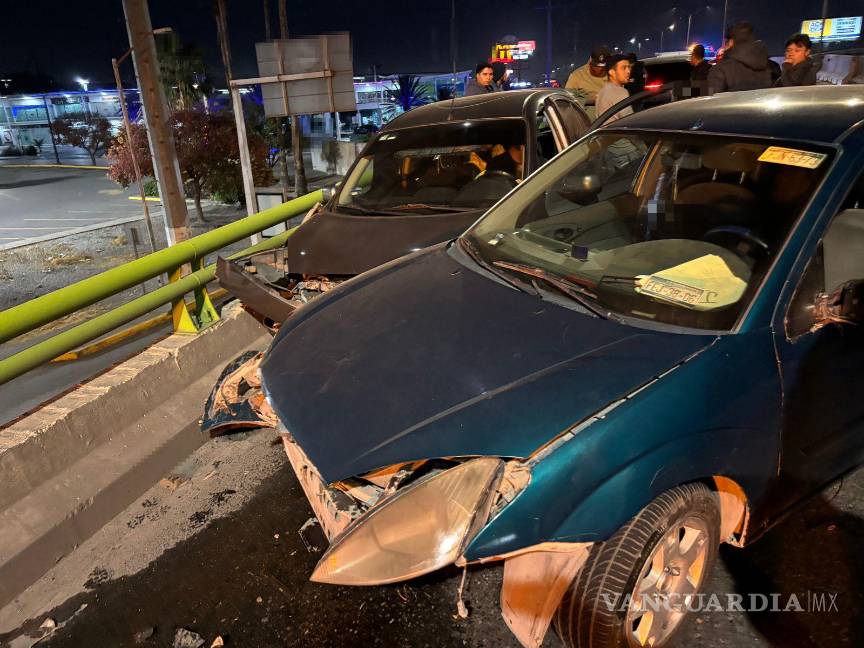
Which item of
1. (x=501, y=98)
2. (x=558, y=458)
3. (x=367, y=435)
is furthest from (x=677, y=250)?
(x=501, y=98)

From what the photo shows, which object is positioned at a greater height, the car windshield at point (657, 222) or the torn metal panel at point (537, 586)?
the car windshield at point (657, 222)

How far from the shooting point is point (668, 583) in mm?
2211

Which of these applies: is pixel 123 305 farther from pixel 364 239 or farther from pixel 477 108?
pixel 477 108

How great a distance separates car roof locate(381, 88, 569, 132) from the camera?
220 inches

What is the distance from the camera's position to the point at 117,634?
8.36 feet

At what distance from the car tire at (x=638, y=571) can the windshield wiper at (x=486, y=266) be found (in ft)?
3.21

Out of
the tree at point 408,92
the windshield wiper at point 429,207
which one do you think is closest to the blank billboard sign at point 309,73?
the windshield wiper at point 429,207

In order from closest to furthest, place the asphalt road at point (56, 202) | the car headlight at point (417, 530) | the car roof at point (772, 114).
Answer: the car headlight at point (417, 530), the car roof at point (772, 114), the asphalt road at point (56, 202)

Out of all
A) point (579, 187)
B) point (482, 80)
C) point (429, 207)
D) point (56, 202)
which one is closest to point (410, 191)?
point (429, 207)

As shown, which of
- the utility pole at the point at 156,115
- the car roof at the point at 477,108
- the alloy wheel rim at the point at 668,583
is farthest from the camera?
the utility pole at the point at 156,115

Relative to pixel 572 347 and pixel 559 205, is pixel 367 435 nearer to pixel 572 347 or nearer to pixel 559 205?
pixel 572 347

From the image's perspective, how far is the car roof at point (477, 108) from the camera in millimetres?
5586

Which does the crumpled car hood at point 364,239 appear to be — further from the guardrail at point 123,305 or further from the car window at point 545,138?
the car window at point 545,138

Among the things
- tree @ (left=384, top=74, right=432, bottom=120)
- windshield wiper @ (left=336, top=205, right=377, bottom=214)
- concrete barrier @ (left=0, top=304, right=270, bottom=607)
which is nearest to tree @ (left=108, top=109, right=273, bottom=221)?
windshield wiper @ (left=336, top=205, right=377, bottom=214)
